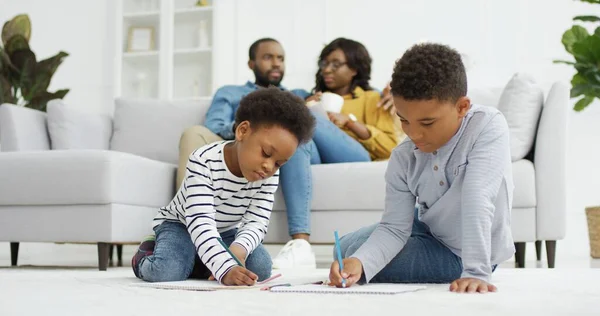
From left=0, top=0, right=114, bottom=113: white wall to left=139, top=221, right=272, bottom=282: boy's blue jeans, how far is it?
136 inches

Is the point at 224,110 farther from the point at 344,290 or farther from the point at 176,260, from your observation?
the point at 344,290

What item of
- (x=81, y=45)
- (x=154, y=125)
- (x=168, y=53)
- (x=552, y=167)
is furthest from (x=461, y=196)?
(x=81, y=45)

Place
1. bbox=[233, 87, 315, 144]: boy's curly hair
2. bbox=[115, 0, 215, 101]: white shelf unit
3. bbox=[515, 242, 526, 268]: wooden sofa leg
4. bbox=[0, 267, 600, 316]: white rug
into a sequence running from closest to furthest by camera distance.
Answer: bbox=[0, 267, 600, 316]: white rug
bbox=[233, 87, 315, 144]: boy's curly hair
bbox=[515, 242, 526, 268]: wooden sofa leg
bbox=[115, 0, 215, 101]: white shelf unit

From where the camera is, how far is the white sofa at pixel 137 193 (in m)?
2.28

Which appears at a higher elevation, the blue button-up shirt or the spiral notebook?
the blue button-up shirt

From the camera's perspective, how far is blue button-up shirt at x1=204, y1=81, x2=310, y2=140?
112 inches

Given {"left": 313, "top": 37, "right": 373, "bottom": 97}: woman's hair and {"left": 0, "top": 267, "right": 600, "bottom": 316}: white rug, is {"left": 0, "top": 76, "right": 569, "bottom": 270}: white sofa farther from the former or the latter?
{"left": 0, "top": 267, "right": 600, "bottom": 316}: white rug

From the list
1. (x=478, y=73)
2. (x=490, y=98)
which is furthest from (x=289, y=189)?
(x=478, y=73)

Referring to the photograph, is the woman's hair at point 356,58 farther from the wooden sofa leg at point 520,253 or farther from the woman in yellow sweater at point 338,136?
the wooden sofa leg at point 520,253

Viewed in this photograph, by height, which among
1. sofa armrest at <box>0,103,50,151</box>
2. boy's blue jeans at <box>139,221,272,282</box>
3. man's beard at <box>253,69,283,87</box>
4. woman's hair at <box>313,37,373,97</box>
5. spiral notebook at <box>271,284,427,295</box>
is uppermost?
woman's hair at <box>313,37,373,97</box>

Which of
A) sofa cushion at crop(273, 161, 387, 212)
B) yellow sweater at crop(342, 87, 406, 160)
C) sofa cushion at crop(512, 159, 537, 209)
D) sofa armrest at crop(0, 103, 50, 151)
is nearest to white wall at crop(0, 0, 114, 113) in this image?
sofa armrest at crop(0, 103, 50, 151)

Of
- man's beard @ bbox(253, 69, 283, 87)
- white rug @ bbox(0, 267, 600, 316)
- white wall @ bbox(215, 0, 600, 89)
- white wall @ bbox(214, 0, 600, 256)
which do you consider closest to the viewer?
white rug @ bbox(0, 267, 600, 316)

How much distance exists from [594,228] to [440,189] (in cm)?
190

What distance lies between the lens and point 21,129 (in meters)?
2.93
